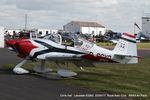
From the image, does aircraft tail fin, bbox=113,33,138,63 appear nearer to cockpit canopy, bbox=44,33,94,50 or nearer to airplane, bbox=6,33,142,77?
airplane, bbox=6,33,142,77

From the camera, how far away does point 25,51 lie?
11.3 m

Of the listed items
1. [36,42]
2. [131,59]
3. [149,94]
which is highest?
[36,42]

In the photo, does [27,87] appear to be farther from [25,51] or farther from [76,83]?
[25,51]

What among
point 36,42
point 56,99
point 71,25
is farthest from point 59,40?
point 71,25

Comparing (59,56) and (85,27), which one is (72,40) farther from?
(85,27)

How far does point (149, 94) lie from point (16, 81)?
A: 5184 mm

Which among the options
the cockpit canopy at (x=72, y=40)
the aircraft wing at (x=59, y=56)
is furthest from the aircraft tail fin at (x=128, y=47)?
the aircraft wing at (x=59, y=56)

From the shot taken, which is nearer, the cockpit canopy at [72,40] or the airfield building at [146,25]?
the cockpit canopy at [72,40]

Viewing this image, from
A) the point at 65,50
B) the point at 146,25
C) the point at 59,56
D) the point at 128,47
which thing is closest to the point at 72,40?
the point at 65,50

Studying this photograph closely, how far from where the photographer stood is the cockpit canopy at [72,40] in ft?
37.9

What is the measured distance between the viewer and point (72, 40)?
38.0 feet

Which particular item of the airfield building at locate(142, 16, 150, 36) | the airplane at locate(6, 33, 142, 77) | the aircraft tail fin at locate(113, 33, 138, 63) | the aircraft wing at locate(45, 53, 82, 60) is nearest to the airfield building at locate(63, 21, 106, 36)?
the airfield building at locate(142, 16, 150, 36)

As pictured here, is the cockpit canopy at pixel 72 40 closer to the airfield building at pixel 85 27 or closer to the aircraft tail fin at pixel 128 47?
the aircraft tail fin at pixel 128 47

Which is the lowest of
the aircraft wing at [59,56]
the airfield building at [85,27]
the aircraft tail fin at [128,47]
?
the aircraft wing at [59,56]
